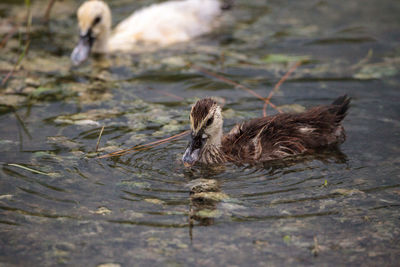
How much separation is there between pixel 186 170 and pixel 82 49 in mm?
3927

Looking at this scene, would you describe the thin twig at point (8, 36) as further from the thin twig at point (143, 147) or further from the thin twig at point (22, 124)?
the thin twig at point (143, 147)

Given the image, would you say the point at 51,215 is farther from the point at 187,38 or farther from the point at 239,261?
the point at 187,38

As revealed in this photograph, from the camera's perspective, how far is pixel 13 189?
5.09 m

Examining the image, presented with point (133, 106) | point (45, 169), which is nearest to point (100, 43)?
point (133, 106)

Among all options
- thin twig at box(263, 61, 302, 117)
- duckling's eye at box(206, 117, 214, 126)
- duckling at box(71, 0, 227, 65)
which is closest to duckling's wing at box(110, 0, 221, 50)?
duckling at box(71, 0, 227, 65)

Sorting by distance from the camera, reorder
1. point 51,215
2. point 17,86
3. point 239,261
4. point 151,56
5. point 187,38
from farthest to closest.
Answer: point 187,38
point 151,56
point 17,86
point 51,215
point 239,261

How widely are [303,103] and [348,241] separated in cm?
311

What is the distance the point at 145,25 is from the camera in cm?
955

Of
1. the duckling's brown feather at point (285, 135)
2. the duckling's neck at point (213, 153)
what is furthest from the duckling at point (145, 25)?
the duckling's brown feather at point (285, 135)

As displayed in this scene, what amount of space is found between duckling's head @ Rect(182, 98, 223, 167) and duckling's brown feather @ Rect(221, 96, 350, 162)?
239 mm

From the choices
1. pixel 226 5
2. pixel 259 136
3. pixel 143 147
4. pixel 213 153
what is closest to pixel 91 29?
pixel 226 5

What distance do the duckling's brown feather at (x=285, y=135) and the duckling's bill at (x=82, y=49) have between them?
3.44m

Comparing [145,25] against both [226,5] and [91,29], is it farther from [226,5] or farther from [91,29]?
[226,5]

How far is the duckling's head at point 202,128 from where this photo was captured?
17.9ft
